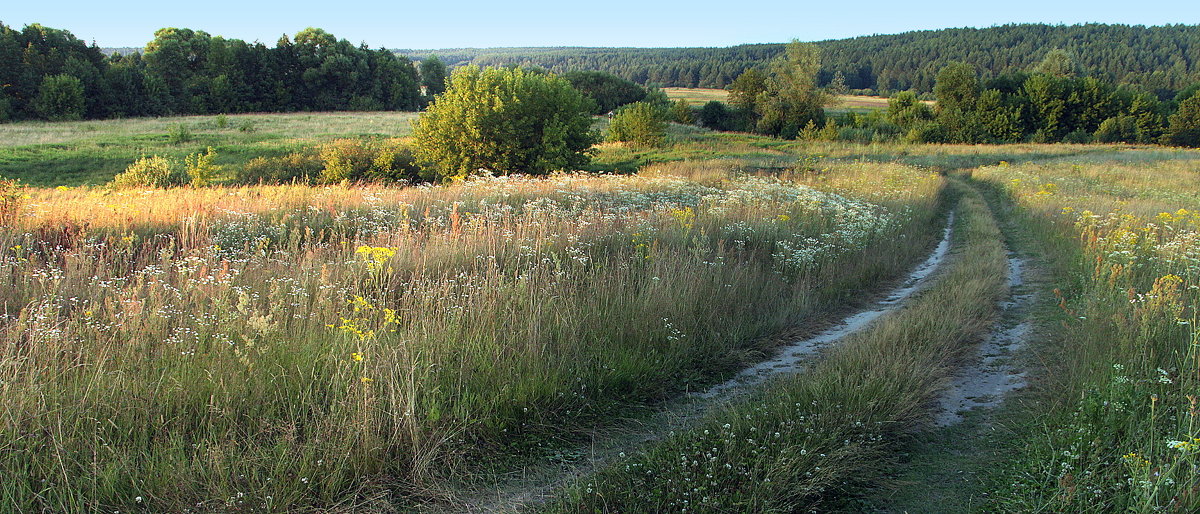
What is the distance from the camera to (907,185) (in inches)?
788

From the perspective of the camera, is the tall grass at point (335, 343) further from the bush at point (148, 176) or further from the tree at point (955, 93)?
the tree at point (955, 93)

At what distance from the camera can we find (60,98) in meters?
56.7

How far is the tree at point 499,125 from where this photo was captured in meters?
27.0

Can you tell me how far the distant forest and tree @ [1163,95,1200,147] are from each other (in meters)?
56.7

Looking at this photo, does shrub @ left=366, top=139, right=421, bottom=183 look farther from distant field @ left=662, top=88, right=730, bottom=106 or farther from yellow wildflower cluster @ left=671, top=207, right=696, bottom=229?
distant field @ left=662, top=88, right=730, bottom=106

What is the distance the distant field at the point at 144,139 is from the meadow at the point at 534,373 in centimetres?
2321

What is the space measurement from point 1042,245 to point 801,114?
186ft

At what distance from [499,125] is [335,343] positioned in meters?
23.8

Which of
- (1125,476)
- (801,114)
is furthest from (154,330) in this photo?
(801,114)

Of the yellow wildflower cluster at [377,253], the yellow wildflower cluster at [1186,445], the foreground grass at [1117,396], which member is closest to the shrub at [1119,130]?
the foreground grass at [1117,396]

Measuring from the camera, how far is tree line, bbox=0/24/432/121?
5719 centimetres

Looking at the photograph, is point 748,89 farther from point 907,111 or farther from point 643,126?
point 643,126

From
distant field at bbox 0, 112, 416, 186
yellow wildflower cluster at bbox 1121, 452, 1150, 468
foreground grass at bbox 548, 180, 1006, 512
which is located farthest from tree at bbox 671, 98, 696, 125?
yellow wildflower cluster at bbox 1121, 452, 1150, 468

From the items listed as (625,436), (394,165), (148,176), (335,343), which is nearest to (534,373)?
(625,436)
